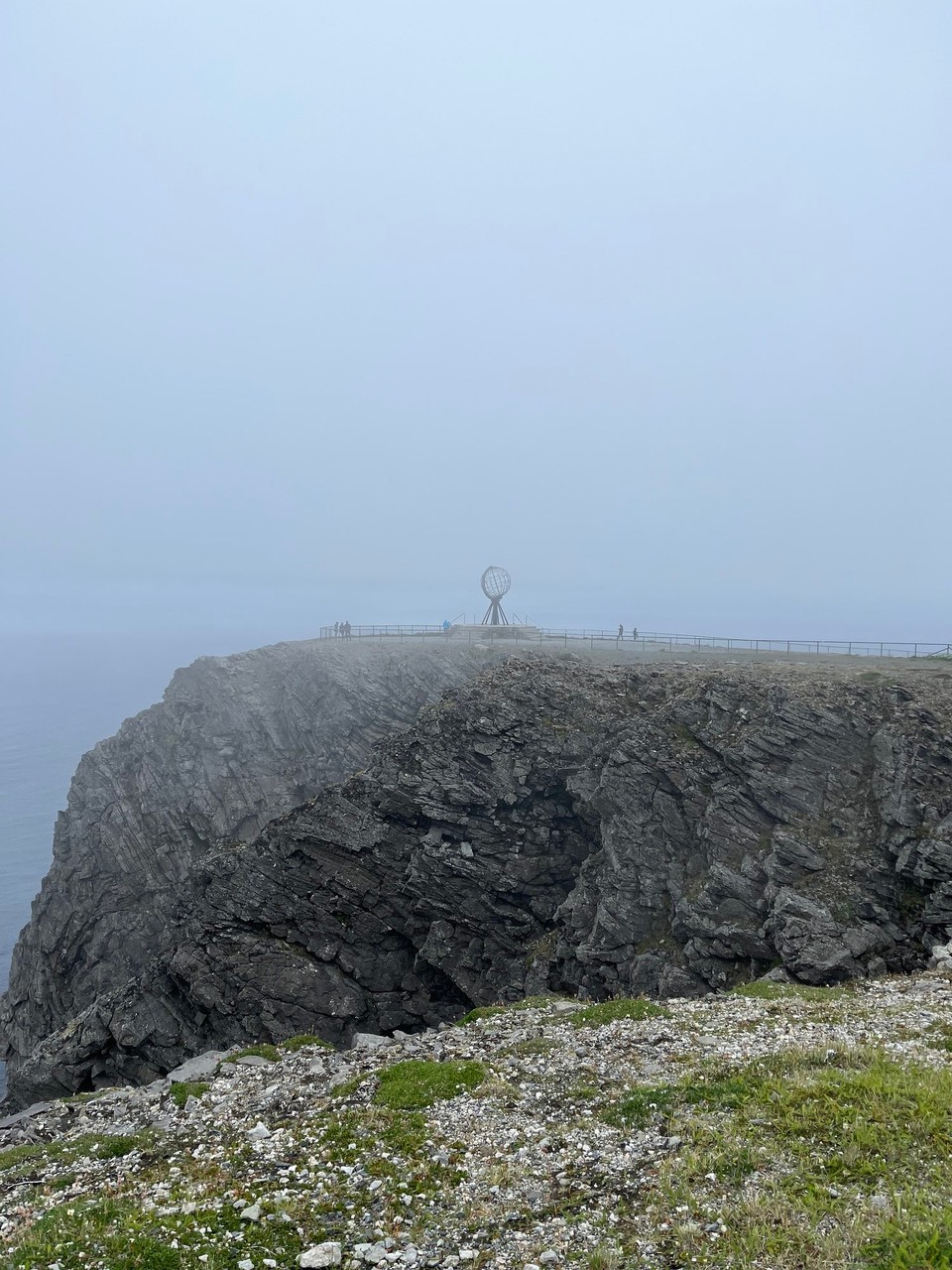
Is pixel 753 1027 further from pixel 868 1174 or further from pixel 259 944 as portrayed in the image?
pixel 259 944

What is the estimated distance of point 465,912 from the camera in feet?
129

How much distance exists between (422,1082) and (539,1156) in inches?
163

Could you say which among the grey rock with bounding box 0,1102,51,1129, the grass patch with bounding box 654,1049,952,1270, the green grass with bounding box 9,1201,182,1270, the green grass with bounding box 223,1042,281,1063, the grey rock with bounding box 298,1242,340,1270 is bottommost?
the grey rock with bounding box 0,1102,51,1129

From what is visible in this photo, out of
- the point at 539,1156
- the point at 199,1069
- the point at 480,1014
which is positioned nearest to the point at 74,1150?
the point at 199,1069

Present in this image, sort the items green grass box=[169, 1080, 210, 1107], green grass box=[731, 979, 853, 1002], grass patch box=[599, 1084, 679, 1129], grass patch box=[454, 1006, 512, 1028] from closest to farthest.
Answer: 1. grass patch box=[599, 1084, 679, 1129]
2. green grass box=[169, 1080, 210, 1107]
3. green grass box=[731, 979, 853, 1002]
4. grass patch box=[454, 1006, 512, 1028]

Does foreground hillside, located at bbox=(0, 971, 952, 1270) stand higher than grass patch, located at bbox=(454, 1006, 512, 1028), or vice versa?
foreground hillside, located at bbox=(0, 971, 952, 1270)

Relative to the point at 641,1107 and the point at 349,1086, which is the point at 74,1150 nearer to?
the point at 349,1086

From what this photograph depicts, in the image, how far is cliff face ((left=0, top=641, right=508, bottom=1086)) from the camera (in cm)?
5353

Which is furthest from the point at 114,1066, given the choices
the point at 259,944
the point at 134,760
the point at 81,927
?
the point at 134,760

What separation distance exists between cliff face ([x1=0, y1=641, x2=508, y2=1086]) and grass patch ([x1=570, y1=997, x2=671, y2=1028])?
1515 inches

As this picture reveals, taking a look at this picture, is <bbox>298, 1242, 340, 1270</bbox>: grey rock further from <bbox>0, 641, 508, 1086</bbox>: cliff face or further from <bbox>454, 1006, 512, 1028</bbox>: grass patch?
<bbox>0, 641, 508, 1086</bbox>: cliff face

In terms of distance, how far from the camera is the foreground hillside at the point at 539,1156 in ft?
34.7

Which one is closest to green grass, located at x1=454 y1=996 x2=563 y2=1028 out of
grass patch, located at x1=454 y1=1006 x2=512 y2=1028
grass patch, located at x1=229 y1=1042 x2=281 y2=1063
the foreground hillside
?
grass patch, located at x1=454 y1=1006 x2=512 y2=1028

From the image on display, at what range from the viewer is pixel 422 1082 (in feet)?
54.4
